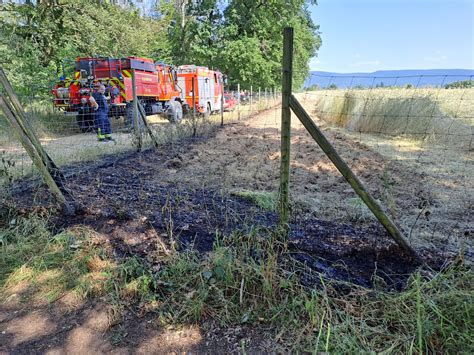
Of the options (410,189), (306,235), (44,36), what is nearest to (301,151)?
(410,189)

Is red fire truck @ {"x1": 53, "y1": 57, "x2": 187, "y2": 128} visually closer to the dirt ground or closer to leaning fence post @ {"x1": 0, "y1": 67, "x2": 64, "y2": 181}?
the dirt ground

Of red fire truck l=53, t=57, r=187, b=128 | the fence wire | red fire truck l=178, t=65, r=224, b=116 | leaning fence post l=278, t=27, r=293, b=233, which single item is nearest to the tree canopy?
Answer: red fire truck l=53, t=57, r=187, b=128

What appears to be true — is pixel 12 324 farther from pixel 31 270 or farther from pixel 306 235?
pixel 306 235

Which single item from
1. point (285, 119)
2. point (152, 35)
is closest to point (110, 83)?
point (285, 119)

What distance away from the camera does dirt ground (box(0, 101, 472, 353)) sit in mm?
2305

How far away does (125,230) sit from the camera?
343 cm

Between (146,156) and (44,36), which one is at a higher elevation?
(44,36)

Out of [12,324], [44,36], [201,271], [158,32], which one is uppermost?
[158,32]

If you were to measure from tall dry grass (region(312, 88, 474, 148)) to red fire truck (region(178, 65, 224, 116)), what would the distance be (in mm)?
6220

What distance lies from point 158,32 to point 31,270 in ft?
84.6

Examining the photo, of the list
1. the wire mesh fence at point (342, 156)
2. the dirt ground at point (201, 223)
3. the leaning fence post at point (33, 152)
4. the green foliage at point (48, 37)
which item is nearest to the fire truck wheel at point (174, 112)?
the wire mesh fence at point (342, 156)

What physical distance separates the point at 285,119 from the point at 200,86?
16.1 metres

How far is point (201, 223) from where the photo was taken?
3.57m

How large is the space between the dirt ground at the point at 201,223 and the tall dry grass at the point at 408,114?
4353mm
